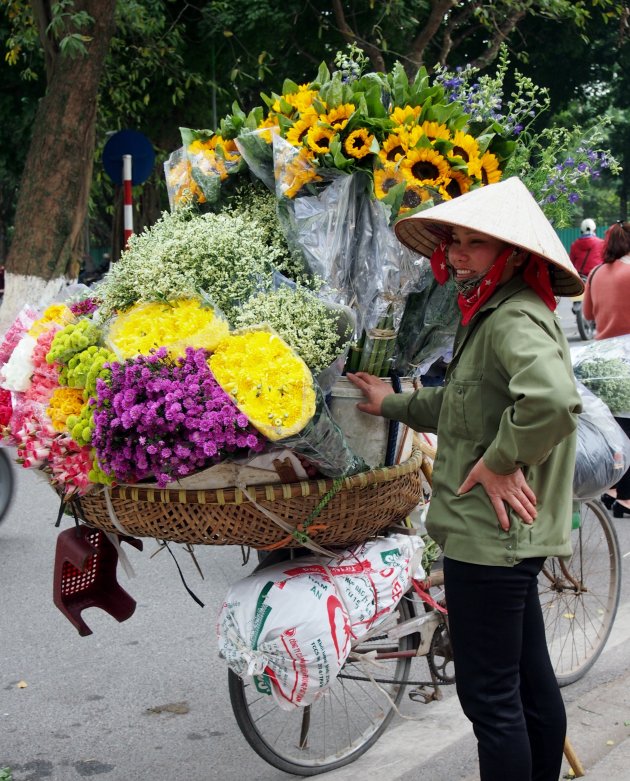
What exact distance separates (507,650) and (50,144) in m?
8.09

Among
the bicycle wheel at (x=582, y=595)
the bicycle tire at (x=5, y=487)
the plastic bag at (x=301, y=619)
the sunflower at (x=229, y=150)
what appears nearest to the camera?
the plastic bag at (x=301, y=619)

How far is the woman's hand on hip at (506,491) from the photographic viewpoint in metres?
2.10

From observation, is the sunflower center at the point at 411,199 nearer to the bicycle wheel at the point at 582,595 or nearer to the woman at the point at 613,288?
the bicycle wheel at the point at 582,595

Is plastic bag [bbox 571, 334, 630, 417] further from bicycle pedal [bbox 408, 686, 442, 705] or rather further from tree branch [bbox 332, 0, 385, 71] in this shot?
tree branch [bbox 332, 0, 385, 71]

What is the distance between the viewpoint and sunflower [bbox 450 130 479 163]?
2.55 meters

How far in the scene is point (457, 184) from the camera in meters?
2.60

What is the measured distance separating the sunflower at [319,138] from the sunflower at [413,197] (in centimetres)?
24

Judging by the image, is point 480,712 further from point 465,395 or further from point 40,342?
point 40,342

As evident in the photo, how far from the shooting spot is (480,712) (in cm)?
223

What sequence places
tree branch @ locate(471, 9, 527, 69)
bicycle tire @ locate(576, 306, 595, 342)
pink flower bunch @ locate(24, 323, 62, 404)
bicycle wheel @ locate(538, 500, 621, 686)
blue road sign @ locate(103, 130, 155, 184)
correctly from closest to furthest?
pink flower bunch @ locate(24, 323, 62, 404)
bicycle wheel @ locate(538, 500, 621, 686)
blue road sign @ locate(103, 130, 155, 184)
tree branch @ locate(471, 9, 527, 69)
bicycle tire @ locate(576, 306, 595, 342)

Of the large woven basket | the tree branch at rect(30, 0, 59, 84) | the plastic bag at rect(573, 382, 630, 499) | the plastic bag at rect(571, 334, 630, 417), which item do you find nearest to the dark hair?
the plastic bag at rect(571, 334, 630, 417)

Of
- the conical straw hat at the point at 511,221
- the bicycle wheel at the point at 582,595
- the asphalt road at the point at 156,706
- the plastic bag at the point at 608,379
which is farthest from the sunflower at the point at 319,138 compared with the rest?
the bicycle wheel at the point at 582,595

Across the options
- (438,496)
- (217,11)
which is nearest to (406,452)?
(438,496)

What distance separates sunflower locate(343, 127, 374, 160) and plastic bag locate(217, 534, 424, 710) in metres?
1.08
